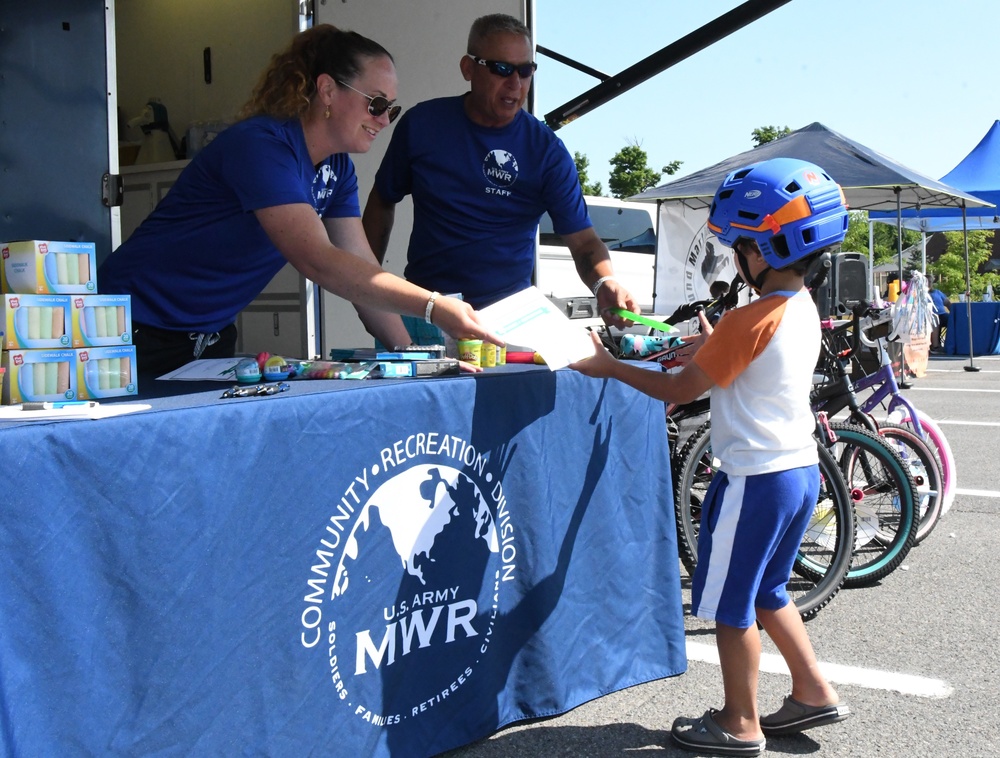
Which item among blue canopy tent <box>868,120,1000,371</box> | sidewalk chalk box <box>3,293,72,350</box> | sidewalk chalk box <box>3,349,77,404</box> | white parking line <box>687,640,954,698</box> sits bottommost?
white parking line <box>687,640,954,698</box>

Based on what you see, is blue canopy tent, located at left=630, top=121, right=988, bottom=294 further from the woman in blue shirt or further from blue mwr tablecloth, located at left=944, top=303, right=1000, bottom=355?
the woman in blue shirt

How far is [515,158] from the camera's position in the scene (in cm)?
376

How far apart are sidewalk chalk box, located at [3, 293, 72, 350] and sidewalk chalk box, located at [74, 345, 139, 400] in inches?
2.4

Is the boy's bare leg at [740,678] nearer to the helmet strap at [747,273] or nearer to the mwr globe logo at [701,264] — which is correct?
the helmet strap at [747,273]

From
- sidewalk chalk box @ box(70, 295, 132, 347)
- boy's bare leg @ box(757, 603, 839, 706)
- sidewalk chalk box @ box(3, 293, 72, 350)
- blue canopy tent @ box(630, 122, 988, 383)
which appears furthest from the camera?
blue canopy tent @ box(630, 122, 988, 383)

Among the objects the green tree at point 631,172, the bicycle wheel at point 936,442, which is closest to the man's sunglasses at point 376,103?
the bicycle wheel at point 936,442

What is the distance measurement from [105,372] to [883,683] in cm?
264

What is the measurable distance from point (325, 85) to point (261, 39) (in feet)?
11.2

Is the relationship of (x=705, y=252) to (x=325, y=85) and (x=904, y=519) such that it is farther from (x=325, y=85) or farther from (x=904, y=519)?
(x=325, y=85)

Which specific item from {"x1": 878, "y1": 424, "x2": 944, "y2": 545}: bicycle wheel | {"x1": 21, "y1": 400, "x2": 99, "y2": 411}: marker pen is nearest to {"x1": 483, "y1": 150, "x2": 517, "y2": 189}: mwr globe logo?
{"x1": 21, "y1": 400, "x2": 99, "y2": 411}: marker pen

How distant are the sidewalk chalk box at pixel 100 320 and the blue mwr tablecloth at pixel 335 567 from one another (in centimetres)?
25

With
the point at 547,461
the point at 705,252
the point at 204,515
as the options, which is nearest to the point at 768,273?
the point at 547,461

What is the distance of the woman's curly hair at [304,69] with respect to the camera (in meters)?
2.65

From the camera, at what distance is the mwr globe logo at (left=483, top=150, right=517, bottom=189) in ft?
12.2
